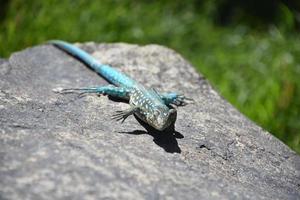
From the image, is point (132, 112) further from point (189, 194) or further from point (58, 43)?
point (58, 43)

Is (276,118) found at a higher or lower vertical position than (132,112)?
lower

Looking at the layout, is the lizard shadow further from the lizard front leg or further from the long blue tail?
the long blue tail

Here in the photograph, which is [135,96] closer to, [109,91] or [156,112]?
[109,91]

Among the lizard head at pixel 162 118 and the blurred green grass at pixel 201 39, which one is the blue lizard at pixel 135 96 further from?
the blurred green grass at pixel 201 39

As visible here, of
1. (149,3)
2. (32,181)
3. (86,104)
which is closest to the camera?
(32,181)

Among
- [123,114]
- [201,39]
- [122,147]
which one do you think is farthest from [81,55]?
[201,39]

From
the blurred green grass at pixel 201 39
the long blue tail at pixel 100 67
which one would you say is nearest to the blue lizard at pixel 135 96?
the long blue tail at pixel 100 67

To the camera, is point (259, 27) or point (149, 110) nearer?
point (149, 110)

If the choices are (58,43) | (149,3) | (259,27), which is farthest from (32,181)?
(259,27)
